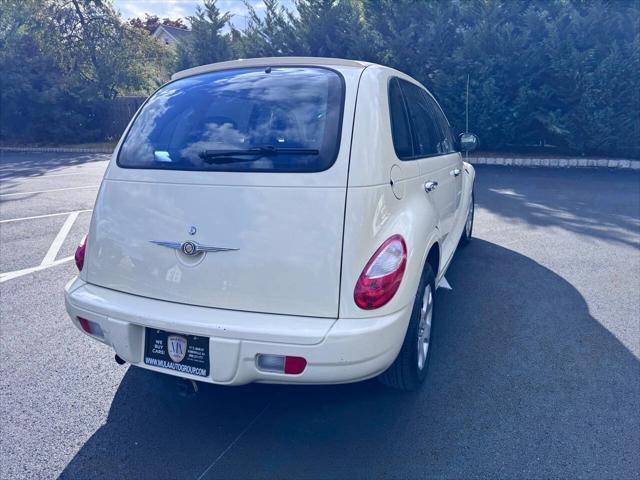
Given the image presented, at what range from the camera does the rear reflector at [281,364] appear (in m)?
2.12

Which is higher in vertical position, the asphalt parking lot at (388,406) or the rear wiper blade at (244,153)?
the rear wiper blade at (244,153)

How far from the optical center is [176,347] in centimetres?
226

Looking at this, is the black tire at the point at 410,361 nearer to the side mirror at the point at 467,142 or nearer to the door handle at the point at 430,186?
the door handle at the point at 430,186

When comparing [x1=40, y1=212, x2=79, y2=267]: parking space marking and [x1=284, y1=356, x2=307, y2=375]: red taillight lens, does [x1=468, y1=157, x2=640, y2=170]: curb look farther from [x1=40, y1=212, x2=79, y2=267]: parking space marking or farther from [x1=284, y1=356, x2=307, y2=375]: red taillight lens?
[x1=284, y1=356, x2=307, y2=375]: red taillight lens

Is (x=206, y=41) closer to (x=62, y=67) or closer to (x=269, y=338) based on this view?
(x=62, y=67)

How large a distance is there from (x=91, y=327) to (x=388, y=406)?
1.63 meters

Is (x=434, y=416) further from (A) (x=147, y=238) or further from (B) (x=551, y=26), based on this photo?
(B) (x=551, y=26)

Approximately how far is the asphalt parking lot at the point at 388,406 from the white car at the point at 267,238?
393mm

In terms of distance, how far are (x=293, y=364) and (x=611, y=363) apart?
86.5 inches

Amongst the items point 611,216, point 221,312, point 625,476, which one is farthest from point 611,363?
point 611,216

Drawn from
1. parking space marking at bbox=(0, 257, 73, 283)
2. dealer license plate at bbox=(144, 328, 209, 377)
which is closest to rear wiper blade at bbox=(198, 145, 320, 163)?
dealer license plate at bbox=(144, 328, 209, 377)

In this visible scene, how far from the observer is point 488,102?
→ 1208 centimetres

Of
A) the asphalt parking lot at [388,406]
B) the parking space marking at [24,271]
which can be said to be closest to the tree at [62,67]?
the parking space marking at [24,271]

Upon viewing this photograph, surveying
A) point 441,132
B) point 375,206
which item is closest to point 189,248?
point 375,206
